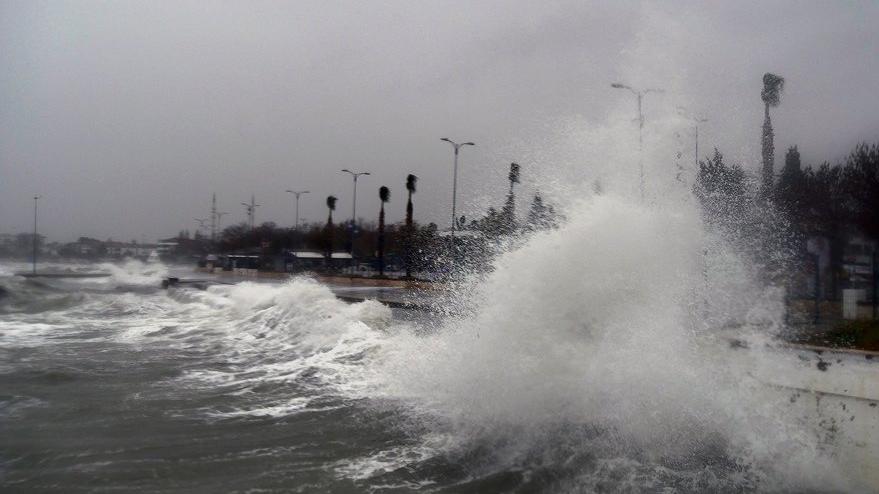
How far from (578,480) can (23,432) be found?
578cm

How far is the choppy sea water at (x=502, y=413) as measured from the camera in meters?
A: 5.76

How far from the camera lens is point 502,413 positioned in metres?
7.07

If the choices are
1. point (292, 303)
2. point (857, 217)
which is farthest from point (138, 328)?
point (857, 217)

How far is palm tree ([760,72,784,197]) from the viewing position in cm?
1762

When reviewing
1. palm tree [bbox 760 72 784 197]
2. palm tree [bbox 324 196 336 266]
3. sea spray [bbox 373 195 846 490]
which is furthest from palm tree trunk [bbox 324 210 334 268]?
sea spray [bbox 373 195 846 490]

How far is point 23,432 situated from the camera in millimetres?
7152

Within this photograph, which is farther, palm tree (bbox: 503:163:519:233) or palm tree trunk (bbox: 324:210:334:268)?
palm tree trunk (bbox: 324:210:334:268)

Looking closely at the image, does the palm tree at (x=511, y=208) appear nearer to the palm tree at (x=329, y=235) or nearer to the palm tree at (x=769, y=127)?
the palm tree at (x=769, y=127)

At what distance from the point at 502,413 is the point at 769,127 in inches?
567

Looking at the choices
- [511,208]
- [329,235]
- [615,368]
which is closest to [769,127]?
[511,208]

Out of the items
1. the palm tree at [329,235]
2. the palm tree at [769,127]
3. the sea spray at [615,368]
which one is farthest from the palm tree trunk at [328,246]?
the sea spray at [615,368]

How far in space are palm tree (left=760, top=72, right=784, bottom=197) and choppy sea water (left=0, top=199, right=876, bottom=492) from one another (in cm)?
1116

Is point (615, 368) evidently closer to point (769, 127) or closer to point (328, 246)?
point (769, 127)

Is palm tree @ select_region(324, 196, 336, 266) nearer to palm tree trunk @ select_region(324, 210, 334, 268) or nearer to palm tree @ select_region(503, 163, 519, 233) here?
palm tree trunk @ select_region(324, 210, 334, 268)
